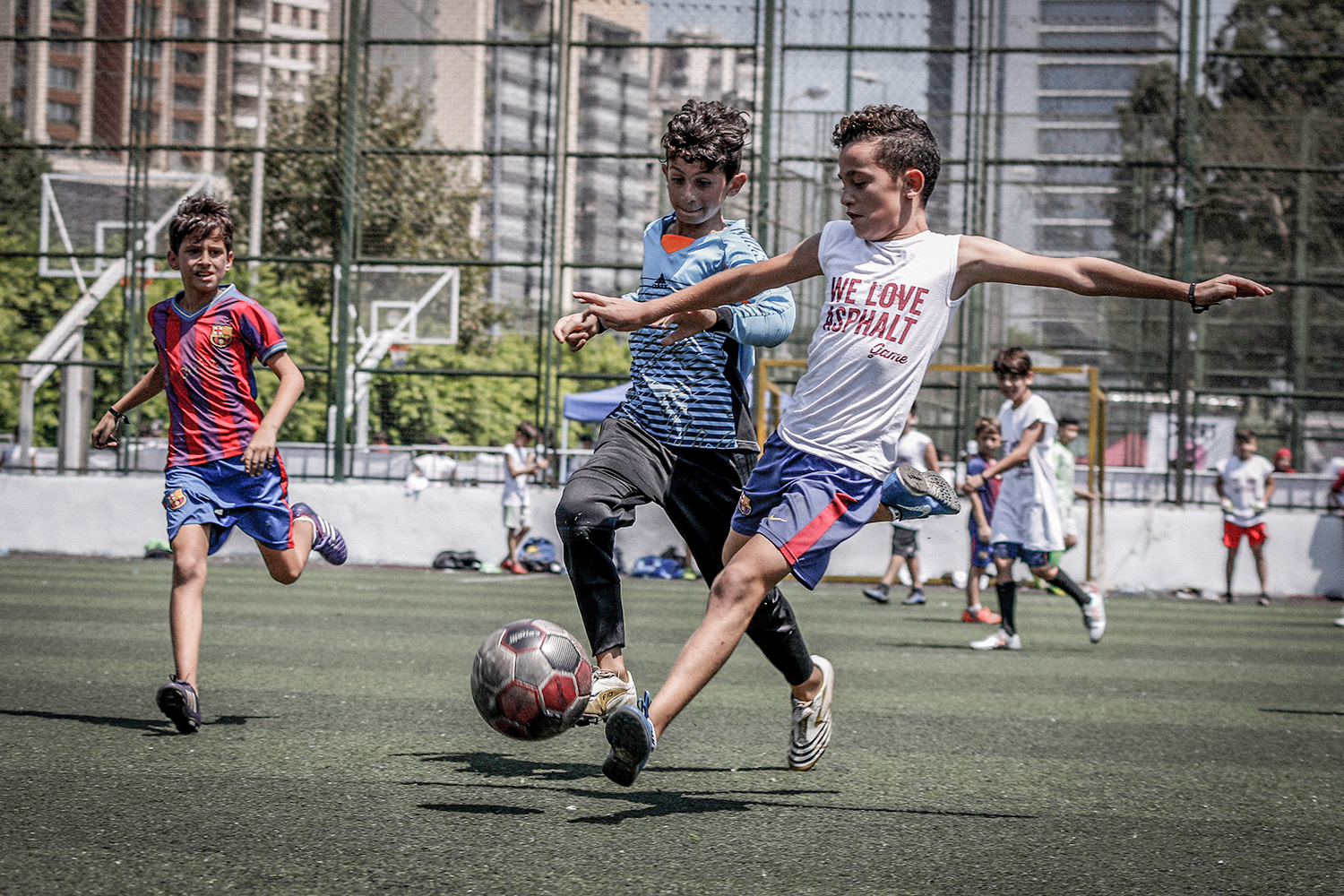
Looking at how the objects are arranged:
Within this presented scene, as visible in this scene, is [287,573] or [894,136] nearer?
[894,136]

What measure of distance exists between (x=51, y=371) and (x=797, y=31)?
10.9 metres

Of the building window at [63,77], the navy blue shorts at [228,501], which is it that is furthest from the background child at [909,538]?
the building window at [63,77]

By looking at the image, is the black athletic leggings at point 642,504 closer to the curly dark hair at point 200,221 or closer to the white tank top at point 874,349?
the white tank top at point 874,349

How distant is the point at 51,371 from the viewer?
1875 cm

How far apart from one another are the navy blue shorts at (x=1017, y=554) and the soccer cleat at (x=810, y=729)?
5845 millimetres

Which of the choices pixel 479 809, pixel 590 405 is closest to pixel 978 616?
pixel 590 405

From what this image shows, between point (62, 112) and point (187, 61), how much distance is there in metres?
4.88

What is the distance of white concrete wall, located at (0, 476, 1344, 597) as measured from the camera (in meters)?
16.8

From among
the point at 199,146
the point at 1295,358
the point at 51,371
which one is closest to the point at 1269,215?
the point at 1295,358

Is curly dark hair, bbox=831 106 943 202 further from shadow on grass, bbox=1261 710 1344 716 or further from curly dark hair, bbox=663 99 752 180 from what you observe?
shadow on grass, bbox=1261 710 1344 716

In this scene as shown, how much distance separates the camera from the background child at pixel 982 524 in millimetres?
12336

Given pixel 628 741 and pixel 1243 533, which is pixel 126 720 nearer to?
pixel 628 741

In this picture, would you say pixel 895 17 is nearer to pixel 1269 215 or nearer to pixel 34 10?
pixel 1269 215

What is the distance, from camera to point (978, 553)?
508 inches
